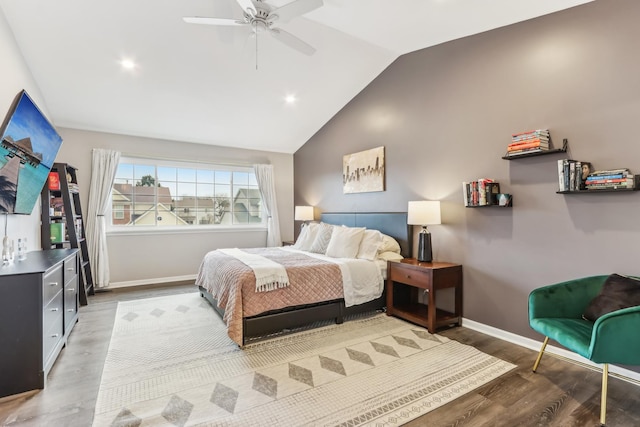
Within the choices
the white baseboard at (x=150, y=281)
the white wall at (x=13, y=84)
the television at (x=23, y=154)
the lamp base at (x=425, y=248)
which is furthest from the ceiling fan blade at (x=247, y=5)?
the white baseboard at (x=150, y=281)

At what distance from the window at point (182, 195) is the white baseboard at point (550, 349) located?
14.5 ft

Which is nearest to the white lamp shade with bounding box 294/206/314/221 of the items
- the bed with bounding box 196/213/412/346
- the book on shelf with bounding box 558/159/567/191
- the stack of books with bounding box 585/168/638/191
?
the bed with bounding box 196/213/412/346

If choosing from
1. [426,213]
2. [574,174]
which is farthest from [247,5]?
[574,174]

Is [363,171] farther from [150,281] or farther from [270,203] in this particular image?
[150,281]

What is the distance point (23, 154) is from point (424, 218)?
3.80 meters

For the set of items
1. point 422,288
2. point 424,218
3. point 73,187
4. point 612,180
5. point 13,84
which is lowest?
point 422,288

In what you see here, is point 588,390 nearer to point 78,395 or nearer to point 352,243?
point 352,243

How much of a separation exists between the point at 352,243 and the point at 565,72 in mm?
2599

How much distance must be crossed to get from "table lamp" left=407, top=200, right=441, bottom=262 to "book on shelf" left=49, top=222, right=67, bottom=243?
4.40 m

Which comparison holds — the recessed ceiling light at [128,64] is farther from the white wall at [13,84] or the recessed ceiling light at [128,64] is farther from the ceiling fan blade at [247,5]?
the ceiling fan blade at [247,5]

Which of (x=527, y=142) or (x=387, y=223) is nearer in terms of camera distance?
(x=527, y=142)

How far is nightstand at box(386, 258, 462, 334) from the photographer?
3126mm

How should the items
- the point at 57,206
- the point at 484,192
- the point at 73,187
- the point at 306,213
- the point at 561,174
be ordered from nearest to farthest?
the point at 561,174 → the point at 484,192 → the point at 57,206 → the point at 73,187 → the point at 306,213

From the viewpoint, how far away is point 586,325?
87.7 inches
